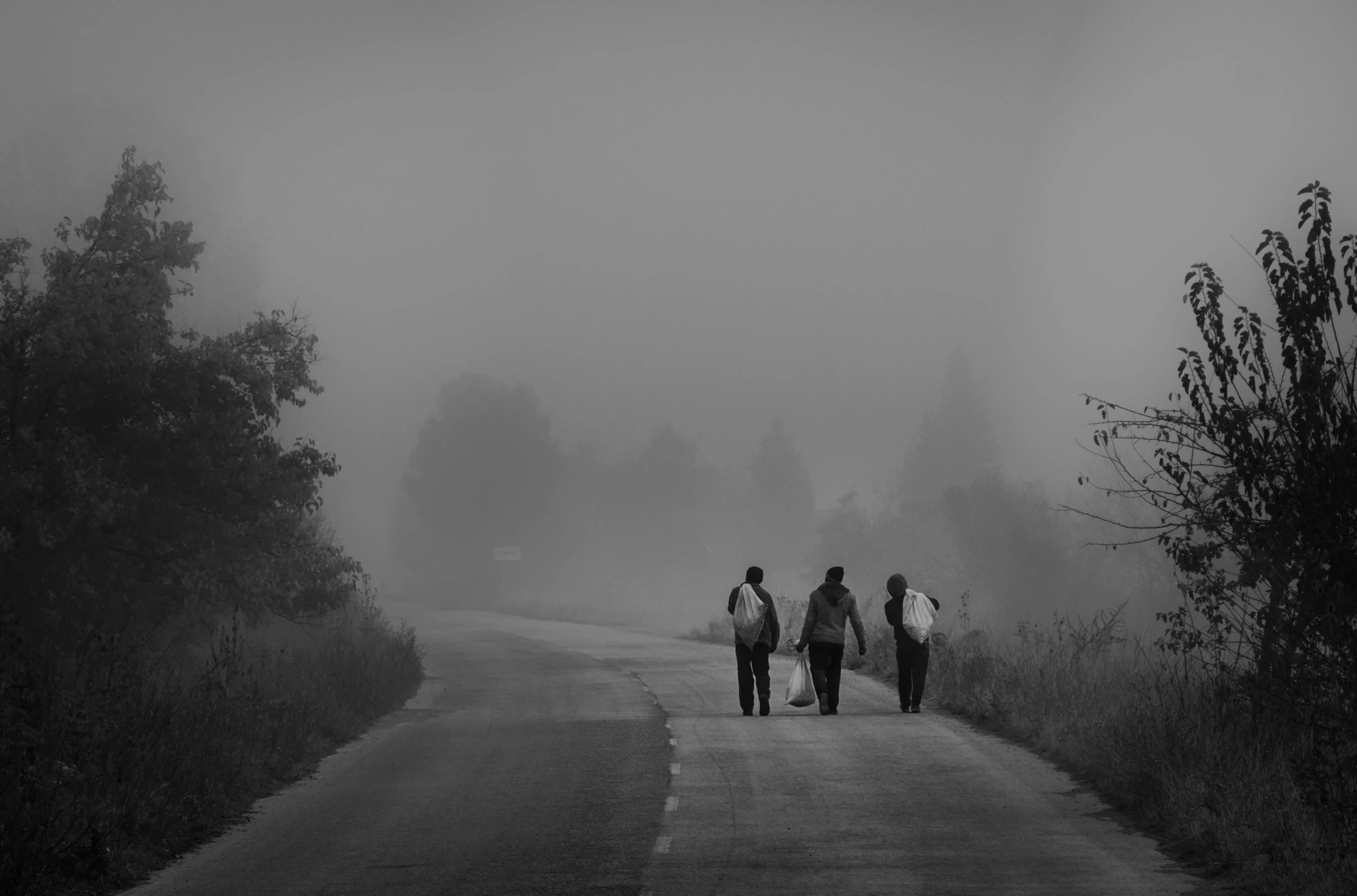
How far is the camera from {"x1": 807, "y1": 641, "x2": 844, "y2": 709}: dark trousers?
20641 millimetres

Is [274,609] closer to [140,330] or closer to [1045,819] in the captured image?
[140,330]

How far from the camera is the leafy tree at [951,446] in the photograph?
9256 cm

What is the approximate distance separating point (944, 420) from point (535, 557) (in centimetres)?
3225

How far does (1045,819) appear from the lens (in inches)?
464

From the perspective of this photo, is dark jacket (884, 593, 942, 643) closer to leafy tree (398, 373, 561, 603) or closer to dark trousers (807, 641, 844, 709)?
dark trousers (807, 641, 844, 709)

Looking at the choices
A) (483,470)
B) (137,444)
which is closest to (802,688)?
(137,444)

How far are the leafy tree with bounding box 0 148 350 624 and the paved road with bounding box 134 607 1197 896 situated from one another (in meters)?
4.13

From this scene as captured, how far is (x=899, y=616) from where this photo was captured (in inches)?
822

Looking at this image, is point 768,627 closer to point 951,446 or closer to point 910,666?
point 910,666

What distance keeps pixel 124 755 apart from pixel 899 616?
12.0m

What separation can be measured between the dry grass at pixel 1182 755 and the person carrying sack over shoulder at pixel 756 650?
2916 millimetres

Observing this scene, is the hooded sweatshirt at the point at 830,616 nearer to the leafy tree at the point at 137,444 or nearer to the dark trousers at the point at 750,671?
the dark trousers at the point at 750,671

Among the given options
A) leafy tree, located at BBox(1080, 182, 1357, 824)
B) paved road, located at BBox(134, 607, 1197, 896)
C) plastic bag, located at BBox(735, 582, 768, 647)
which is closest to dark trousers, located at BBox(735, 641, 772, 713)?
plastic bag, located at BBox(735, 582, 768, 647)

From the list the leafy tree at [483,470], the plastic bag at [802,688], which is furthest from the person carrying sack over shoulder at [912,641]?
the leafy tree at [483,470]
